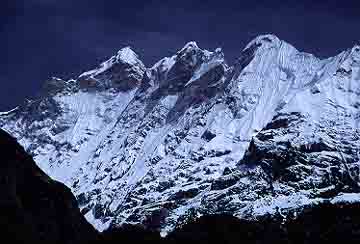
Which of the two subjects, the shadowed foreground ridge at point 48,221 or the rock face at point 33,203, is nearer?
the shadowed foreground ridge at point 48,221

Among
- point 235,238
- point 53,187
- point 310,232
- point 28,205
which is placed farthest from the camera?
point 310,232

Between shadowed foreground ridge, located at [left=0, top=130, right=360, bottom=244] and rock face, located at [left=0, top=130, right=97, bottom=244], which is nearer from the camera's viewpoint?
shadowed foreground ridge, located at [left=0, top=130, right=360, bottom=244]

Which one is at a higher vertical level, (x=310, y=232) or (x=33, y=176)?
(x=310, y=232)

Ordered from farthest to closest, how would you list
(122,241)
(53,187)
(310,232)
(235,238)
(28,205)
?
(310,232)
(235,238)
(53,187)
(28,205)
(122,241)

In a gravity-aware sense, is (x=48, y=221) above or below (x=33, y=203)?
below

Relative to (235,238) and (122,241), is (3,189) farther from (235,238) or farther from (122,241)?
(235,238)

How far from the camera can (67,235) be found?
163 meters

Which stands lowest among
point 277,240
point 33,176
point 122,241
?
point 122,241

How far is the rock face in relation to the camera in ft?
454

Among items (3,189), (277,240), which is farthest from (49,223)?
(277,240)

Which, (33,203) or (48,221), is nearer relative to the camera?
(33,203)

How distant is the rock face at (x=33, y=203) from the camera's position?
138 metres

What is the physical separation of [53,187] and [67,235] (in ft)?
27.4

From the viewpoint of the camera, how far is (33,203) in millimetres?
153500
